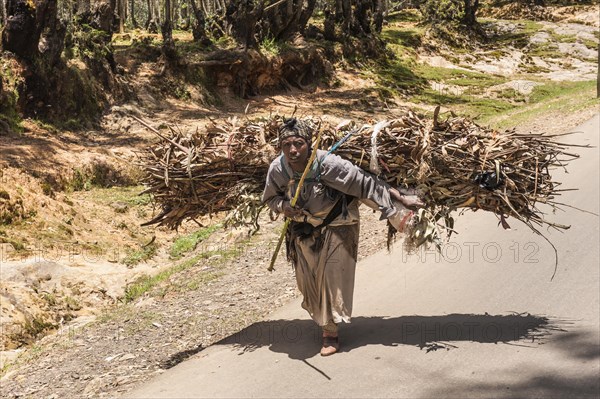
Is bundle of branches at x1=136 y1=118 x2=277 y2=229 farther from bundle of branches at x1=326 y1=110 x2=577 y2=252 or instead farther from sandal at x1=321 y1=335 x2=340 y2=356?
sandal at x1=321 y1=335 x2=340 y2=356

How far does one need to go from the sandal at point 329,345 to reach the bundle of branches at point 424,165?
2.86 feet

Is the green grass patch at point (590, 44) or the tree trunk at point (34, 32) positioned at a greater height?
the green grass patch at point (590, 44)

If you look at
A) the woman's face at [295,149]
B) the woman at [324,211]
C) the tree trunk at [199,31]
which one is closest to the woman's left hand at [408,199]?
the woman at [324,211]

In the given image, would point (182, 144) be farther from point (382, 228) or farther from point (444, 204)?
point (382, 228)

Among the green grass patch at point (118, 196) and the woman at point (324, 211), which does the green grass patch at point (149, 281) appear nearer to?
the green grass patch at point (118, 196)

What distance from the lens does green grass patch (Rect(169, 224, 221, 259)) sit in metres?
9.73

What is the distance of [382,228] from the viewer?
8.27 m

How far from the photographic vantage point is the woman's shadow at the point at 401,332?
4.99 m

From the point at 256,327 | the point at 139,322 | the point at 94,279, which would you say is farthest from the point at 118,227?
the point at 256,327

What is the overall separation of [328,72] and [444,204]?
18.1 meters

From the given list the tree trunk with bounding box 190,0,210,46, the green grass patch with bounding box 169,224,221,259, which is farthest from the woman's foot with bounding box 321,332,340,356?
the tree trunk with bounding box 190,0,210,46

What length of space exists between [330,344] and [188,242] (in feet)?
17.2

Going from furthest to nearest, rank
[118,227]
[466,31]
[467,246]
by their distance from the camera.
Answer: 1. [466,31]
2. [118,227]
3. [467,246]

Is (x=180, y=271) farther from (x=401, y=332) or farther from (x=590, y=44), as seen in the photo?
(x=590, y=44)
